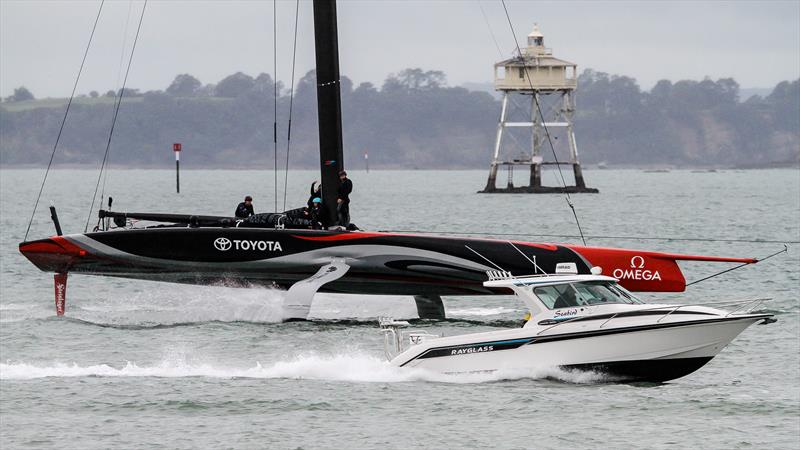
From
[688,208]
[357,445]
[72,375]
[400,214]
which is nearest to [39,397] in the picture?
[72,375]

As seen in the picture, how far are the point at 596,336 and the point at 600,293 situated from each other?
2.23ft

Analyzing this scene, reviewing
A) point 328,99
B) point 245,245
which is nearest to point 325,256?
point 245,245

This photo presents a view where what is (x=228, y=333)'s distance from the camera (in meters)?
22.7

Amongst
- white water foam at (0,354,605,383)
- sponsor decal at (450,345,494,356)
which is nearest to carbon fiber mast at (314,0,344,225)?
white water foam at (0,354,605,383)

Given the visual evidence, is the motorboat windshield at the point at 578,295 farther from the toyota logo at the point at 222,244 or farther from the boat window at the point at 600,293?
the toyota logo at the point at 222,244

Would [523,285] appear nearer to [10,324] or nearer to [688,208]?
[10,324]

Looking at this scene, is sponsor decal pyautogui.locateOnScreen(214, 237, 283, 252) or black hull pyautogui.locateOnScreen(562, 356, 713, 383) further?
sponsor decal pyautogui.locateOnScreen(214, 237, 283, 252)

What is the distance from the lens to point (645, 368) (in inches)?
677

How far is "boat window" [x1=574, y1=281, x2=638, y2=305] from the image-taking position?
1733 centimetres

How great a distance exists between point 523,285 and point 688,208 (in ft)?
199

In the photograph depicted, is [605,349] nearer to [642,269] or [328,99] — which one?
[642,269]

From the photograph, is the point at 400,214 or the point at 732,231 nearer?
the point at 732,231

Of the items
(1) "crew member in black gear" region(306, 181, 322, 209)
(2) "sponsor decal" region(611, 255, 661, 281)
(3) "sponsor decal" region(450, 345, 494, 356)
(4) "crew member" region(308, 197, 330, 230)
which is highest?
(1) "crew member in black gear" region(306, 181, 322, 209)

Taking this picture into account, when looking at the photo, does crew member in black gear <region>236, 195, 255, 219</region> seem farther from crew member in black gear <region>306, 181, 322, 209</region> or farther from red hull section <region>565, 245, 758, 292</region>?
red hull section <region>565, 245, 758, 292</region>
